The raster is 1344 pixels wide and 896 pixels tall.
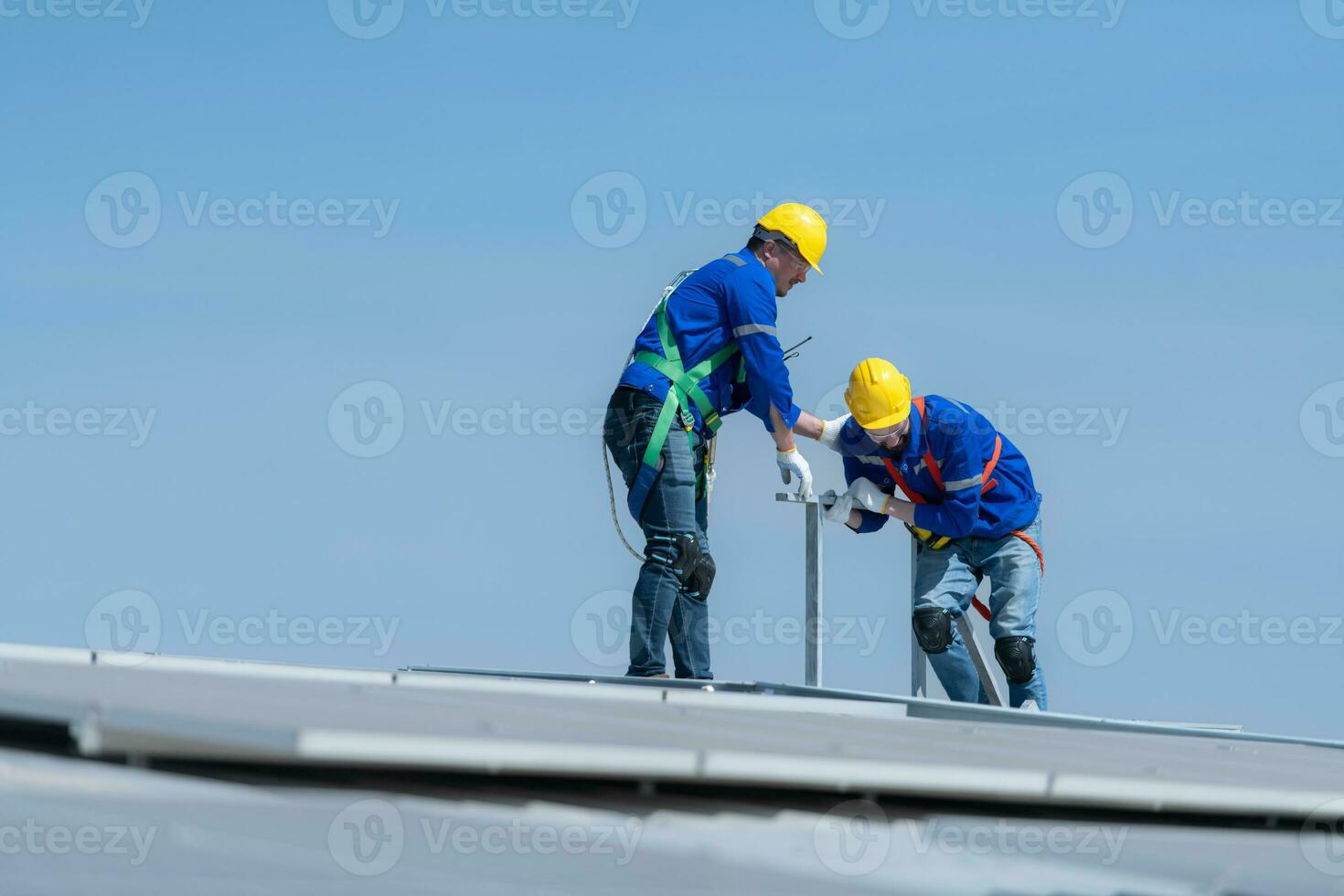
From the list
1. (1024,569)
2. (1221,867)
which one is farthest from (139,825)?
(1024,569)

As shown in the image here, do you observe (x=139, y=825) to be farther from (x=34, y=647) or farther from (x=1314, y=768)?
(x=34, y=647)

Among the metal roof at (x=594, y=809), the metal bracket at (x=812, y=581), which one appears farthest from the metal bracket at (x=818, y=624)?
the metal roof at (x=594, y=809)

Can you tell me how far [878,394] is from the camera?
779 centimetres

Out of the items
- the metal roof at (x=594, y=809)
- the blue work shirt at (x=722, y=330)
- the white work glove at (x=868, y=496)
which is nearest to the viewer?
the metal roof at (x=594, y=809)

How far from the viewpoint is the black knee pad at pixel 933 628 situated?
7.91 metres

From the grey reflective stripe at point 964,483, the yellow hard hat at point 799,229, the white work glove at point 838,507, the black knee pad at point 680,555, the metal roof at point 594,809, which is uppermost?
the yellow hard hat at point 799,229

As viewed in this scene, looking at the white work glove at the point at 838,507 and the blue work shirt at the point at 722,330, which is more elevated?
the blue work shirt at the point at 722,330

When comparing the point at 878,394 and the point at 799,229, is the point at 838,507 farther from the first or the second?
the point at 799,229

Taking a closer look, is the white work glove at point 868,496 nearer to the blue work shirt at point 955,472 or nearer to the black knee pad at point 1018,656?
the blue work shirt at point 955,472

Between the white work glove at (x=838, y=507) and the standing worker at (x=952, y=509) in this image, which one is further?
the white work glove at (x=838, y=507)

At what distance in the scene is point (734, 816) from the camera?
2.83 meters

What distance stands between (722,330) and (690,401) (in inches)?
14.4

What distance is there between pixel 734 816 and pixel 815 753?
35 cm

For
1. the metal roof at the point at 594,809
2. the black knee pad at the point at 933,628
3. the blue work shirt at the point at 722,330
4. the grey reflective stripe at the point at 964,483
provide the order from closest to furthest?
the metal roof at the point at 594,809
the blue work shirt at the point at 722,330
the grey reflective stripe at the point at 964,483
the black knee pad at the point at 933,628
